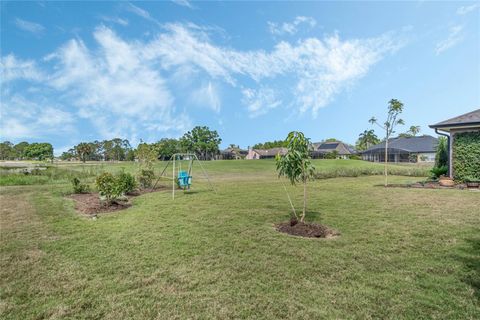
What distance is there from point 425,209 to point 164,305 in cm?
798

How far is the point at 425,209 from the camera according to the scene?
307 inches

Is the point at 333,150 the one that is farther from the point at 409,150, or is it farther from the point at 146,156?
the point at 146,156

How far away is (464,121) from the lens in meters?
12.8

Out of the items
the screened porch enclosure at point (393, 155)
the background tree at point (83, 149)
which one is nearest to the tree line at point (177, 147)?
the background tree at point (83, 149)

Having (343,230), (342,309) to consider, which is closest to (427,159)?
(343,230)

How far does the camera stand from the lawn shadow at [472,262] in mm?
3385

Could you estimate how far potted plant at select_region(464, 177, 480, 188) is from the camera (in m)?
12.1

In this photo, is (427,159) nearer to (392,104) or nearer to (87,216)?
(392,104)

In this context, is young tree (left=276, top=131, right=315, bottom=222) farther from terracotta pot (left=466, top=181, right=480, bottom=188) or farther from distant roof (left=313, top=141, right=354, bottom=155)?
distant roof (left=313, top=141, right=354, bottom=155)

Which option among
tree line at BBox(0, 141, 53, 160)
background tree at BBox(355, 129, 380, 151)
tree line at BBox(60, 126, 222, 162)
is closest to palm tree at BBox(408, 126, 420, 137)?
background tree at BBox(355, 129, 380, 151)

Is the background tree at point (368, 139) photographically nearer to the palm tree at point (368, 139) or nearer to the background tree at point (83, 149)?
the palm tree at point (368, 139)

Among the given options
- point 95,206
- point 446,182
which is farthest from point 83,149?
Result: point 446,182

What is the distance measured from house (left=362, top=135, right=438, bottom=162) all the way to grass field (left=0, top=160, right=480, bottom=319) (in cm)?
5206

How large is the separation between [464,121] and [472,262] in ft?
39.4
